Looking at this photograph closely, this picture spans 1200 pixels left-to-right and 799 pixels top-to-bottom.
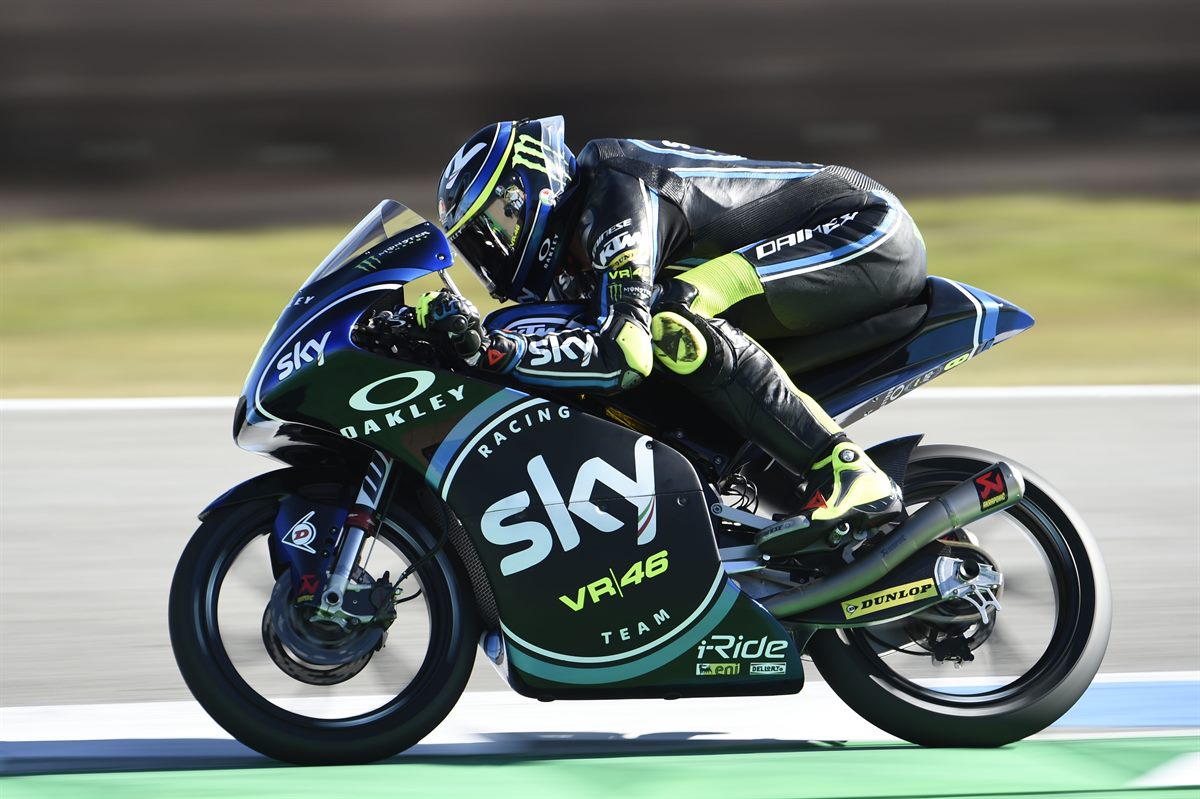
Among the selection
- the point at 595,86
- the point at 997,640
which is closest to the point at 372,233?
the point at 997,640

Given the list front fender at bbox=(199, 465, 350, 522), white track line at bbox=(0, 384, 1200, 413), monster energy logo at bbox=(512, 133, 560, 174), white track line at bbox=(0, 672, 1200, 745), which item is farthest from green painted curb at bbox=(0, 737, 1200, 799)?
white track line at bbox=(0, 384, 1200, 413)

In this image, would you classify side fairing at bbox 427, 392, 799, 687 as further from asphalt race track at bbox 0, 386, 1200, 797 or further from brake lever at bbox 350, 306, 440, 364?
asphalt race track at bbox 0, 386, 1200, 797

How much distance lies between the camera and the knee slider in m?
3.72

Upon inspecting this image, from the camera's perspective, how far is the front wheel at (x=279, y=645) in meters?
3.71

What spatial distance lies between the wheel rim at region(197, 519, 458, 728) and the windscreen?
60cm

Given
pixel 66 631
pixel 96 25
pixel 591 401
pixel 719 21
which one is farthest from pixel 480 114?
pixel 591 401

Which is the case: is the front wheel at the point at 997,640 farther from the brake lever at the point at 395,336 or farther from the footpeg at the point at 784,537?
the brake lever at the point at 395,336

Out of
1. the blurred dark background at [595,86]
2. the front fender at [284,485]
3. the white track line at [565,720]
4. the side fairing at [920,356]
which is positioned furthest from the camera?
the blurred dark background at [595,86]

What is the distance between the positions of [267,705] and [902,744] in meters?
1.51

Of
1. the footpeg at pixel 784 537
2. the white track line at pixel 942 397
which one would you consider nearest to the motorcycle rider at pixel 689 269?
the footpeg at pixel 784 537

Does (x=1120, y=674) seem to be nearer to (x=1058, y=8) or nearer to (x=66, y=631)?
(x=66, y=631)

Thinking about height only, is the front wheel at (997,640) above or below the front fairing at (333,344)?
below

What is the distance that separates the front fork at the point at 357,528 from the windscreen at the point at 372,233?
44 centimetres

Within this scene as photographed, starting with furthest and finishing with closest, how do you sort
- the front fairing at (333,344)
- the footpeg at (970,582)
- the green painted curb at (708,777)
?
1. the footpeg at (970,582)
2. the front fairing at (333,344)
3. the green painted curb at (708,777)
